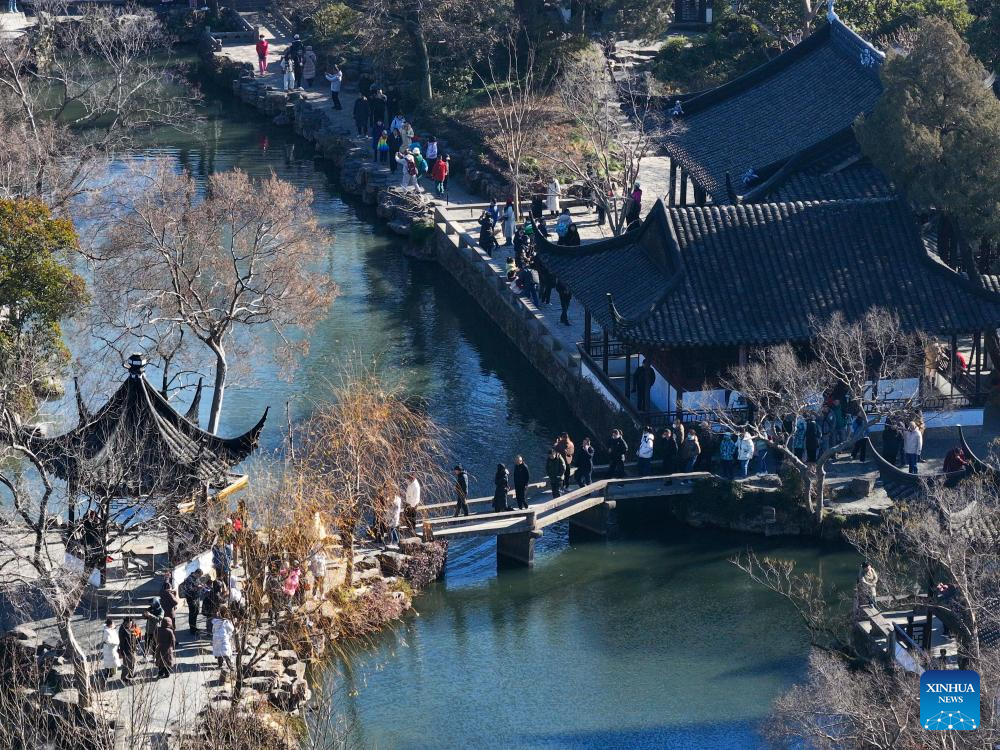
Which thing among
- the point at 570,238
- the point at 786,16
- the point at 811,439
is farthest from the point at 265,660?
the point at 786,16

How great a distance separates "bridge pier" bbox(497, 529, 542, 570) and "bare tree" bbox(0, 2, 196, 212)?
15.4 m

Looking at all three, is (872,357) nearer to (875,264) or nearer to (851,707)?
(875,264)

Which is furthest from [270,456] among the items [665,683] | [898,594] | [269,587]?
[898,594]

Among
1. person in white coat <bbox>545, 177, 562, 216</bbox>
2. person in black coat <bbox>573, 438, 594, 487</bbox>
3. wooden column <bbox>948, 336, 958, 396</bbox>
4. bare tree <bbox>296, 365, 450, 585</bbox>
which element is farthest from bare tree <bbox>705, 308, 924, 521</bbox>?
person in white coat <bbox>545, 177, 562, 216</bbox>

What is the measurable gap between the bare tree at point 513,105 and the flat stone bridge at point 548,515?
62.3 feet

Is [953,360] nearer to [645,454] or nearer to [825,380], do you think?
[825,380]

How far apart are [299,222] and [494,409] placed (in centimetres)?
715

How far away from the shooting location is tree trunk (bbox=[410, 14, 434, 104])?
2753 inches

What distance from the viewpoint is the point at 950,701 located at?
26.6m

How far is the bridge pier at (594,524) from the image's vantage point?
4012 cm

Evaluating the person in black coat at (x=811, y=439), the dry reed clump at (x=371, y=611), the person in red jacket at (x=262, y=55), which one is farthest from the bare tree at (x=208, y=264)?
the person in red jacket at (x=262, y=55)

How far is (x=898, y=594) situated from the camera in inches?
1348

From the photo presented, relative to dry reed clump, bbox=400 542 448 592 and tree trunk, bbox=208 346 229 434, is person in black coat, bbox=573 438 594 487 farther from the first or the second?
tree trunk, bbox=208 346 229 434

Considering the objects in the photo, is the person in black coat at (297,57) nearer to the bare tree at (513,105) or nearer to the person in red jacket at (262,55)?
the person in red jacket at (262,55)
